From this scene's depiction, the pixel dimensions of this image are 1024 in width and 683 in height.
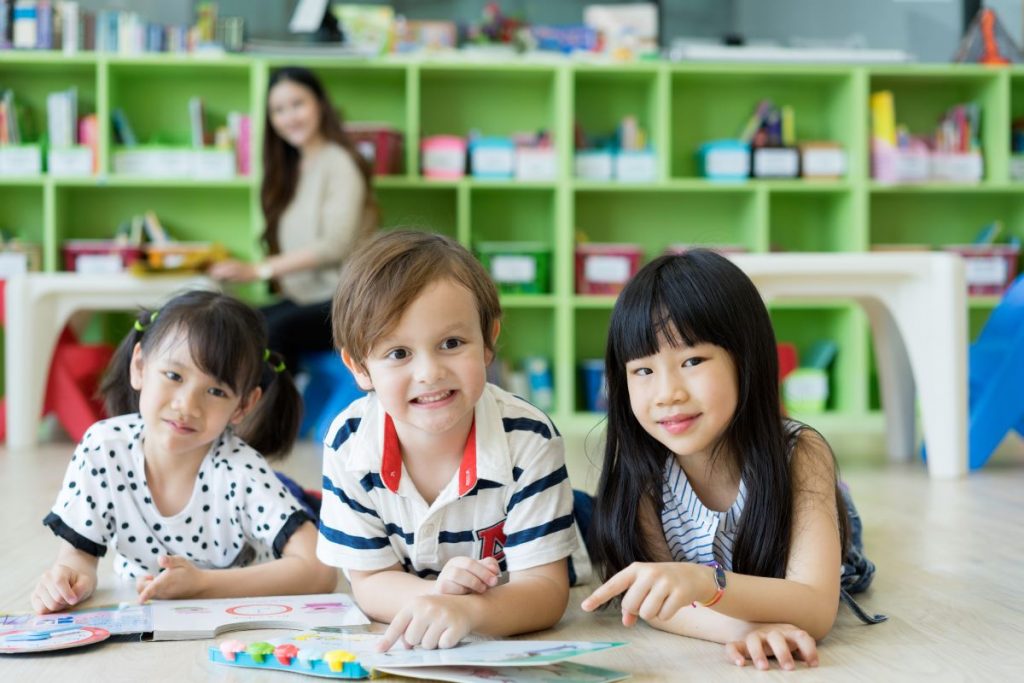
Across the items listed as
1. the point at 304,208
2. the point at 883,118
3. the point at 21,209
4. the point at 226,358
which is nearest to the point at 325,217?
the point at 304,208

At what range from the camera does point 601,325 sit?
14.0 feet

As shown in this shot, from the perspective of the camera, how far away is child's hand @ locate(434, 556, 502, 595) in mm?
1143

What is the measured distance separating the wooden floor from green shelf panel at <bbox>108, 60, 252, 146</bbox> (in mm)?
2040

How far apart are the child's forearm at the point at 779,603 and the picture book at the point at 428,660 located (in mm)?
125

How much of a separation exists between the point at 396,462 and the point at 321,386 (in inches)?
89.5

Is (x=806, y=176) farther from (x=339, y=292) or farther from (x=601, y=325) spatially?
(x=339, y=292)

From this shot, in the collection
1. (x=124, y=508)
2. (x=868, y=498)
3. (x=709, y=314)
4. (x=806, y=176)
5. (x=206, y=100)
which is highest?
(x=206, y=100)

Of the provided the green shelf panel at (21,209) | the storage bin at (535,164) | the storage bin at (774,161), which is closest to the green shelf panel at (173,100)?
the green shelf panel at (21,209)

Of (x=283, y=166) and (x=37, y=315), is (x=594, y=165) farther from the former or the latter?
(x=37, y=315)

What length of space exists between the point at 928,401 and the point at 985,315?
183 cm

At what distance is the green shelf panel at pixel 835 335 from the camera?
4.02m

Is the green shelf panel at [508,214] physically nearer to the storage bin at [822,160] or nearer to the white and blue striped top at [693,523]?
the storage bin at [822,160]

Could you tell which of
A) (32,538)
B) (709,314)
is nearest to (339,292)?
(709,314)

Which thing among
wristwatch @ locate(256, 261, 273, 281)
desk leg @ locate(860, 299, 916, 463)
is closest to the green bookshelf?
wristwatch @ locate(256, 261, 273, 281)
